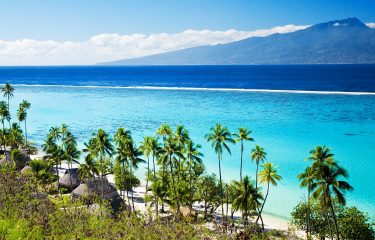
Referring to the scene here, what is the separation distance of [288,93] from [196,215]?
459 feet

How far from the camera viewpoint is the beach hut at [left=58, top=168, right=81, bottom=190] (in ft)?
188

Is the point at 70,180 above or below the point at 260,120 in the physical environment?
below

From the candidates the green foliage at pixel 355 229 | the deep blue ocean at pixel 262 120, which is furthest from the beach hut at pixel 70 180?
the green foliage at pixel 355 229

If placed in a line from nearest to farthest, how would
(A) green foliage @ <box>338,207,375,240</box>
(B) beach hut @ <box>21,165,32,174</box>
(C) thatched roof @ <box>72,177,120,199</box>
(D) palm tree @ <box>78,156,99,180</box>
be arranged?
(A) green foliage @ <box>338,207,375,240</box>
(C) thatched roof @ <box>72,177,120,199</box>
(D) palm tree @ <box>78,156,99,180</box>
(B) beach hut @ <box>21,165,32,174</box>

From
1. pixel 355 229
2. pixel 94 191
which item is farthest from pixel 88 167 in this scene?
pixel 355 229

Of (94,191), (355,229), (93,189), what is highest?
(355,229)

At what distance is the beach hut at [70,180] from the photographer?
5716 centimetres

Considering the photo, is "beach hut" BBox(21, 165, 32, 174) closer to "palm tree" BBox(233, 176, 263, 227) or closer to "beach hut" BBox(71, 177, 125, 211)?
"beach hut" BBox(71, 177, 125, 211)

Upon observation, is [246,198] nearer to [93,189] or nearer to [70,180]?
[93,189]

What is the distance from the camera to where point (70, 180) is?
57.0 meters

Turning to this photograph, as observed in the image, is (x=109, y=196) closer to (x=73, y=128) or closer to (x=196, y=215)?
(x=196, y=215)

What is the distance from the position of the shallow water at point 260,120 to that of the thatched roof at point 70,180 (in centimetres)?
1558

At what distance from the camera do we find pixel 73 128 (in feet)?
359

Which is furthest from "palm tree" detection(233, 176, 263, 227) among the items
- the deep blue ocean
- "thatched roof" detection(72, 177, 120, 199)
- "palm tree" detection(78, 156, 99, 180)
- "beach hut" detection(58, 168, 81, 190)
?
"beach hut" detection(58, 168, 81, 190)
